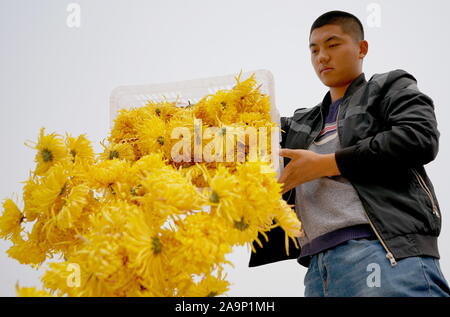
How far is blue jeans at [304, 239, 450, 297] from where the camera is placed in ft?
2.09

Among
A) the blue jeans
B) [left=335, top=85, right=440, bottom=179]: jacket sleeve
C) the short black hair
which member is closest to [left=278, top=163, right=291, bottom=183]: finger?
[left=335, top=85, right=440, bottom=179]: jacket sleeve

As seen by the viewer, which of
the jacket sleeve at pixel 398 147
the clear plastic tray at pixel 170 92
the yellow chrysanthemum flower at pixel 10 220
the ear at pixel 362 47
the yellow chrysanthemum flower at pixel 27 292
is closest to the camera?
the yellow chrysanthemum flower at pixel 27 292

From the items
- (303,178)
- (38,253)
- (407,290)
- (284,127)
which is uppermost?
(284,127)

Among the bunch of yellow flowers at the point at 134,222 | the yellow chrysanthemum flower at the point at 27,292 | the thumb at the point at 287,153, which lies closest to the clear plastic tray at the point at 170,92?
the thumb at the point at 287,153

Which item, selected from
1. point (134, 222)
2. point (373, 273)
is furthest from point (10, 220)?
point (373, 273)

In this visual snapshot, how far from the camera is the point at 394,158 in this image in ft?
2.16

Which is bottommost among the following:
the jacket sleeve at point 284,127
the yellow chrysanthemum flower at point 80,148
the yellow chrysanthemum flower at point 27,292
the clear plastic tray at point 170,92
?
the yellow chrysanthemum flower at point 27,292

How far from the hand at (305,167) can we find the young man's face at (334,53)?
0.97ft

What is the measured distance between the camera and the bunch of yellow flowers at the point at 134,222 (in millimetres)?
401

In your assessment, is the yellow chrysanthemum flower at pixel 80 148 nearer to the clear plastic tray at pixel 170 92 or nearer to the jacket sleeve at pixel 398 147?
the clear plastic tray at pixel 170 92

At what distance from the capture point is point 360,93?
0.85 meters

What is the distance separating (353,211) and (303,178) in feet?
0.50
